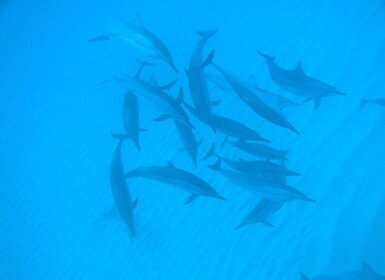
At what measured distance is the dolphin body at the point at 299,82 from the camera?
2859 millimetres

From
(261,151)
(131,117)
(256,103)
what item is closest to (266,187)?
(261,151)

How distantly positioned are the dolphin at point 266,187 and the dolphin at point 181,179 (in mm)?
156

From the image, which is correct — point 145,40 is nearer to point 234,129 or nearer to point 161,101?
point 161,101

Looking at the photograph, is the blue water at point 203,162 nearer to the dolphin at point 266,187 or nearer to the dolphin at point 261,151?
the dolphin at point 261,151

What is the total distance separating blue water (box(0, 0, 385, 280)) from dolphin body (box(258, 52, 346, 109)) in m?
0.90

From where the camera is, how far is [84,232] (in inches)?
152

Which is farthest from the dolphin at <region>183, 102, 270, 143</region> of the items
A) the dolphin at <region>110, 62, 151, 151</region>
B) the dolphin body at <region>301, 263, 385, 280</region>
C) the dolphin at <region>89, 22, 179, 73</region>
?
the dolphin body at <region>301, 263, 385, 280</region>

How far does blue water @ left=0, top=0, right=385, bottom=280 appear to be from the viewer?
137 inches

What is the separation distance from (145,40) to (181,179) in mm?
1115

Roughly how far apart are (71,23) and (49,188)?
8.53ft

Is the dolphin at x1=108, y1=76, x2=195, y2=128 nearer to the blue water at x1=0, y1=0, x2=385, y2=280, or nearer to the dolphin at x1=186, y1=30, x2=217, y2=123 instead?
the dolphin at x1=186, y1=30, x2=217, y2=123

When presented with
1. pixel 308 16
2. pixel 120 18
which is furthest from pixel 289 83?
pixel 120 18

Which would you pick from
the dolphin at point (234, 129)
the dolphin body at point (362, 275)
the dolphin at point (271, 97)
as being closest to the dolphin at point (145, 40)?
the dolphin at point (234, 129)

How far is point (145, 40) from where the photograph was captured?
9.35 ft
